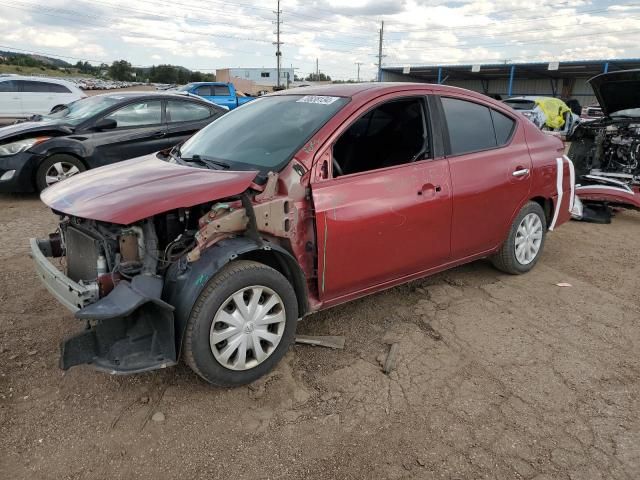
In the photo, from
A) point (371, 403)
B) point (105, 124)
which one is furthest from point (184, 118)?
point (371, 403)

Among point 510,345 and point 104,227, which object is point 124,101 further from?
point 510,345

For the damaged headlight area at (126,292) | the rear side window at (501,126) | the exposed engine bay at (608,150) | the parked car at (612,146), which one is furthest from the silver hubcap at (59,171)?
the exposed engine bay at (608,150)

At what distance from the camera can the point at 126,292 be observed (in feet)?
8.30

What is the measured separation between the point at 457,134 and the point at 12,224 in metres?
5.34

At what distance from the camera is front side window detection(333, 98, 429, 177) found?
370 centimetres

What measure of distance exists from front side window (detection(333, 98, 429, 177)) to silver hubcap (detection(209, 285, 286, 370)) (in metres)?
1.15

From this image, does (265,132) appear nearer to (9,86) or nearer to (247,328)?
(247,328)

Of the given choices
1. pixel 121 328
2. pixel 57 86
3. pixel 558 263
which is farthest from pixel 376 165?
pixel 57 86

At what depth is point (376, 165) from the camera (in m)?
3.85

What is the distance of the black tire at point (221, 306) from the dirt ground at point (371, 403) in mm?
131

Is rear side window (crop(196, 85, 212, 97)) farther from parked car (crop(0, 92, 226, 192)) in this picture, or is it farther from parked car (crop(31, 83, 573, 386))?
parked car (crop(31, 83, 573, 386))

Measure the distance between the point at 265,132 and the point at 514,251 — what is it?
2.53m

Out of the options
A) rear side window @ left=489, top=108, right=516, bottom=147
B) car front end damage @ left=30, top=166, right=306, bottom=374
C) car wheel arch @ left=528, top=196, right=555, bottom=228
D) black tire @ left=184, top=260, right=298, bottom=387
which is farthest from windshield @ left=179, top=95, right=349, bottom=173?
car wheel arch @ left=528, top=196, right=555, bottom=228

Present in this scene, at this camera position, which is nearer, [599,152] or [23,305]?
[23,305]
